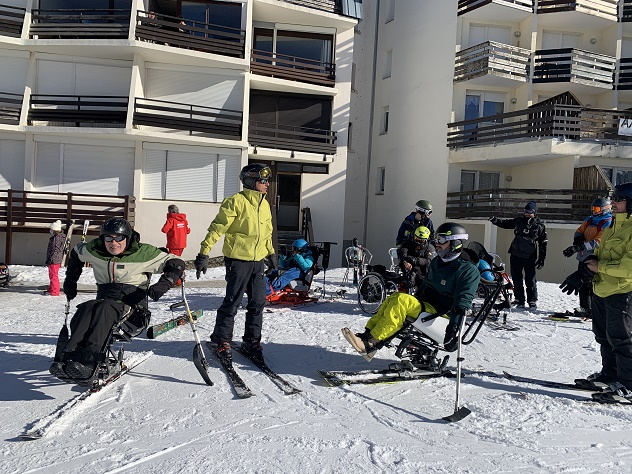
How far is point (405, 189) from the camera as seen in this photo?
20.7 m

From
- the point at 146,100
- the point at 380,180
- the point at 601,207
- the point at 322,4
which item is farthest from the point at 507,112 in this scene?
the point at 146,100

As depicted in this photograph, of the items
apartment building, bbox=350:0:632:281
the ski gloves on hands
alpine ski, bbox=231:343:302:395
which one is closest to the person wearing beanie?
alpine ski, bbox=231:343:302:395

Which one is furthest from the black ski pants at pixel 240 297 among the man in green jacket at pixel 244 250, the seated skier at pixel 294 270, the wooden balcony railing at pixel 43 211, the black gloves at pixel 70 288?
the wooden balcony railing at pixel 43 211

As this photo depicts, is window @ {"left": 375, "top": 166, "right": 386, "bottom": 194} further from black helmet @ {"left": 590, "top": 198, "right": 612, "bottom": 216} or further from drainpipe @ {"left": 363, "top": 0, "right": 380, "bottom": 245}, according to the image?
black helmet @ {"left": 590, "top": 198, "right": 612, "bottom": 216}

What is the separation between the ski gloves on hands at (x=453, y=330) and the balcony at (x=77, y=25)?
15124 millimetres

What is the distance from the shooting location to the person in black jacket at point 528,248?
8.79 metres

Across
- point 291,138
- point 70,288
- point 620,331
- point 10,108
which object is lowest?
point 620,331

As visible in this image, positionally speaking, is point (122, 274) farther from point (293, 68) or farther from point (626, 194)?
point (293, 68)

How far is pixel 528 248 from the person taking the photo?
8.83 meters

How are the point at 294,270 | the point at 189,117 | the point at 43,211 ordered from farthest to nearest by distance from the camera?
1. the point at 189,117
2. the point at 43,211
3. the point at 294,270

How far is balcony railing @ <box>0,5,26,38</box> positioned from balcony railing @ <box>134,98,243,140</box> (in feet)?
15.1

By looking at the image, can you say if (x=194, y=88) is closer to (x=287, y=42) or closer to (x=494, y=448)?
(x=287, y=42)

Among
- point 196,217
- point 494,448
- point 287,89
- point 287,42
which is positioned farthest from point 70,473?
point 287,42

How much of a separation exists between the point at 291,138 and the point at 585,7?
39.4ft
